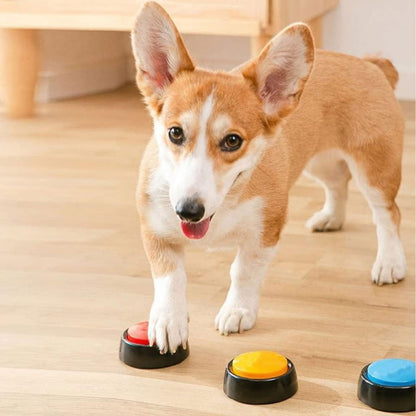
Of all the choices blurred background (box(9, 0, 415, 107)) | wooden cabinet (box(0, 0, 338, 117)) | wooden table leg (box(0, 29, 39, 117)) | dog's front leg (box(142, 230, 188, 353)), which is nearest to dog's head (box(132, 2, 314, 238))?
dog's front leg (box(142, 230, 188, 353))

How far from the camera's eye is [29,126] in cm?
361

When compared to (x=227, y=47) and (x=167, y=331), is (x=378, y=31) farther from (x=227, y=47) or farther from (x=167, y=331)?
(x=167, y=331)

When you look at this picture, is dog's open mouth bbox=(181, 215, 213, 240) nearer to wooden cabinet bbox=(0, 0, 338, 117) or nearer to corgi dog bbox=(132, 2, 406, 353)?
corgi dog bbox=(132, 2, 406, 353)

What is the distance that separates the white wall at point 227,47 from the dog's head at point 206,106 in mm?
2435

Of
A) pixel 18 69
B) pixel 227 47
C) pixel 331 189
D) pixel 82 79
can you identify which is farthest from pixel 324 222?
pixel 82 79

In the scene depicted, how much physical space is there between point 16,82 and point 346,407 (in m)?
2.51

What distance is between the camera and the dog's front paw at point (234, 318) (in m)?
1.78

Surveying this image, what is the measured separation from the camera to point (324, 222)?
2.40 metres

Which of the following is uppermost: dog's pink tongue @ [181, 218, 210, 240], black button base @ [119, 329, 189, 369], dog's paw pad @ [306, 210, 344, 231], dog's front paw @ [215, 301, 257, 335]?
dog's pink tongue @ [181, 218, 210, 240]

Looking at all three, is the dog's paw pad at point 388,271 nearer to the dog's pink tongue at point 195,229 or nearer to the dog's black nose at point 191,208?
the dog's pink tongue at point 195,229

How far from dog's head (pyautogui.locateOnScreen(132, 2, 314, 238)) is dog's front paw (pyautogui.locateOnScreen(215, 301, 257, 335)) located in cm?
23

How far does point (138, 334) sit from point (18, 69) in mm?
2212

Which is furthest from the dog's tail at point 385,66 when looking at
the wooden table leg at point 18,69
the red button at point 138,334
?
the wooden table leg at point 18,69

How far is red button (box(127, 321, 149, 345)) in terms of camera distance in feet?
5.40
